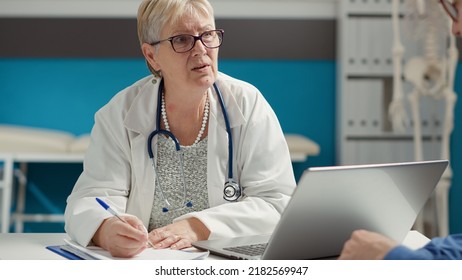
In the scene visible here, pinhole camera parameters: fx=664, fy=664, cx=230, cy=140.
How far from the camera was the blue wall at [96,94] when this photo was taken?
3.17 meters

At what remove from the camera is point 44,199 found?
327cm

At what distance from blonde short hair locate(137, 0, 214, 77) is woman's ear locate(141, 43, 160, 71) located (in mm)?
32

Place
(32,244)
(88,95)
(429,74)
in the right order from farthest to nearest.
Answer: (88,95)
(429,74)
(32,244)

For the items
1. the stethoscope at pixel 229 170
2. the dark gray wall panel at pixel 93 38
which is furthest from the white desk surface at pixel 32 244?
the dark gray wall panel at pixel 93 38

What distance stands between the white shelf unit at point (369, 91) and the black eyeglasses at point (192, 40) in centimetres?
182

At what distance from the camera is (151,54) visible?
155 centimetres

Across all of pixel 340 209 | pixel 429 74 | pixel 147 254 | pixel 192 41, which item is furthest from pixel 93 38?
pixel 340 209

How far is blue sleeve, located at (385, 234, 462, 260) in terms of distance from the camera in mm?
886

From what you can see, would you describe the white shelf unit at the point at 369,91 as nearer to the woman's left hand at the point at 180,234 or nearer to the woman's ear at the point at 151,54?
the woman's ear at the point at 151,54

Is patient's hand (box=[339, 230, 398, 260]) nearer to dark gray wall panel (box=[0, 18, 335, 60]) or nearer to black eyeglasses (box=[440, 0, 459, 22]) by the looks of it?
black eyeglasses (box=[440, 0, 459, 22])

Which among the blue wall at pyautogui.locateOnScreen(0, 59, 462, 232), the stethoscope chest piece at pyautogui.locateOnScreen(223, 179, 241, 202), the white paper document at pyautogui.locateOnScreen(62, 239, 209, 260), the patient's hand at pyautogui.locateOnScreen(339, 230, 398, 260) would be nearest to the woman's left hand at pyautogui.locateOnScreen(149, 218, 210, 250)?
the white paper document at pyautogui.locateOnScreen(62, 239, 209, 260)

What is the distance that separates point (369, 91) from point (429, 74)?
0.30m

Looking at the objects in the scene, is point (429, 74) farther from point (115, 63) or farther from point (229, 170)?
point (229, 170)

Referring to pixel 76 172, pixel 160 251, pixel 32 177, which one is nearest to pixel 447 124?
pixel 76 172
